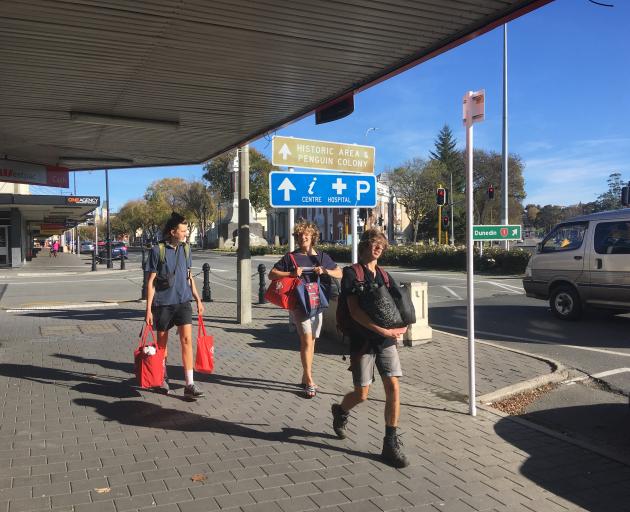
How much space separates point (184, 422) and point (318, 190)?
443 centimetres

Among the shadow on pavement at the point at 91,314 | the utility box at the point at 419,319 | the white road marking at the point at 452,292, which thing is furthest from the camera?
the white road marking at the point at 452,292

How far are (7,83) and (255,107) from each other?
293 centimetres

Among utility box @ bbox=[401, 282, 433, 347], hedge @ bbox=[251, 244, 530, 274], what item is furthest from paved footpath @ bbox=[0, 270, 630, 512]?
hedge @ bbox=[251, 244, 530, 274]

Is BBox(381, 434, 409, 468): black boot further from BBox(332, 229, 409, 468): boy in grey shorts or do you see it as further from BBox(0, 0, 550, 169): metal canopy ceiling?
BBox(0, 0, 550, 169): metal canopy ceiling

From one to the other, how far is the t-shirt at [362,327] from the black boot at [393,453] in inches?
25.5

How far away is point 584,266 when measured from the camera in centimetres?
1048

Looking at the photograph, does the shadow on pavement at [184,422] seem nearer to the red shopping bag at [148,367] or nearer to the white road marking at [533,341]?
the red shopping bag at [148,367]

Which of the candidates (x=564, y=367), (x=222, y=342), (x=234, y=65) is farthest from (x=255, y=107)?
(x=564, y=367)

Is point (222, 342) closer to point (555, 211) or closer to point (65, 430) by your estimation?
point (65, 430)

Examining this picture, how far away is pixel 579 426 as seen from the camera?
16.7 feet

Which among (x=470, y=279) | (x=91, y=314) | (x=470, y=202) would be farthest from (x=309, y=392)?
(x=91, y=314)

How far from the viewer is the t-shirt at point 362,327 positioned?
4020 mm

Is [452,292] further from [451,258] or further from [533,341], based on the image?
[451,258]

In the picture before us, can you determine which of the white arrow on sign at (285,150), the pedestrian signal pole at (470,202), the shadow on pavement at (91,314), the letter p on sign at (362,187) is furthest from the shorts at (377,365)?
the shadow on pavement at (91,314)
